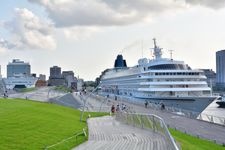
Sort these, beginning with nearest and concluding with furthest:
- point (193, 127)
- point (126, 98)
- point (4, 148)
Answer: point (4, 148) < point (193, 127) < point (126, 98)

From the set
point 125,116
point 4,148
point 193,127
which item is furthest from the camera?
point 193,127

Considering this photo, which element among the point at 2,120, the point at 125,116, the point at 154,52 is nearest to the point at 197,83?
the point at 154,52

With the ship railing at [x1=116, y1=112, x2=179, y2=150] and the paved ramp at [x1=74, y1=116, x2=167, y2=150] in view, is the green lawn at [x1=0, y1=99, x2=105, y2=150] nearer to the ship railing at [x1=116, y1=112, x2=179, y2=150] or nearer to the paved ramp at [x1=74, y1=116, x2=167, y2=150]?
the paved ramp at [x1=74, y1=116, x2=167, y2=150]

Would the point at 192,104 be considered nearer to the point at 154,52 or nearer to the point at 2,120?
the point at 154,52

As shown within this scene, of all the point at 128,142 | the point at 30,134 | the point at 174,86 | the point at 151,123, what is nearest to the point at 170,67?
the point at 174,86

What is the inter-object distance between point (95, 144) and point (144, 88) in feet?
197

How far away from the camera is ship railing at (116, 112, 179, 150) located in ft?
56.1

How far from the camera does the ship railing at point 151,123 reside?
1710 cm

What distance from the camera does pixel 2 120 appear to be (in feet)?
91.9

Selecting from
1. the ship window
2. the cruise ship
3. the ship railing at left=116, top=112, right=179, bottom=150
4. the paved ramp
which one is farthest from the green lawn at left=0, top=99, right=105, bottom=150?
the ship window

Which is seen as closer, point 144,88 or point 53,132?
point 53,132

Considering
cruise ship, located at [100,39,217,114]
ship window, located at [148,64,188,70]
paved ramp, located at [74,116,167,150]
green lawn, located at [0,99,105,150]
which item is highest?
ship window, located at [148,64,188,70]

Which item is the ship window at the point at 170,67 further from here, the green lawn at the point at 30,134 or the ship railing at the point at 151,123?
the green lawn at the point at 30,134

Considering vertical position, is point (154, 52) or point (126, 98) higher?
point (154, 52)
